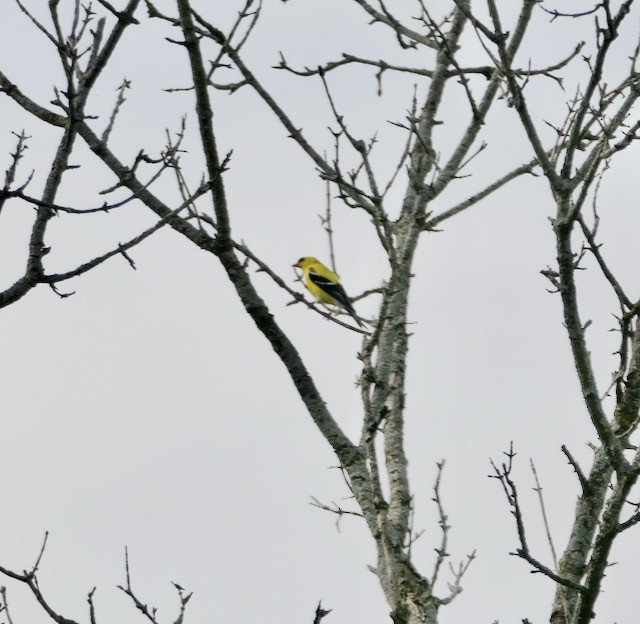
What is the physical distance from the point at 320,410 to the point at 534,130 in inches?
71.9

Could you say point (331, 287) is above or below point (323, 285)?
below

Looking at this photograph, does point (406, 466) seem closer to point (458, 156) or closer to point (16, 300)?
point (458, 156)

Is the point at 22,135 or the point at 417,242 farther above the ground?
the point at 417,242

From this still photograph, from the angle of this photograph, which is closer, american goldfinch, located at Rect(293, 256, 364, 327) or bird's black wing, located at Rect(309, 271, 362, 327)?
bird's black wing, located at Rect(309, 271, 362, 327)

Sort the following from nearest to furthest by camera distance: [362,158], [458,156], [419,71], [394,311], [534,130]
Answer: [534,130]
[362,158]
[394,311]
[458,156]
[419,71]

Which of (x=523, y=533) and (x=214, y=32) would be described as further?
(x=214, y=32)

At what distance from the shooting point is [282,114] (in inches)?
259

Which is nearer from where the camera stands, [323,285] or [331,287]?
[331,287]

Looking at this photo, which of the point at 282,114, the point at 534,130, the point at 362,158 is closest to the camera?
the point at 534,130

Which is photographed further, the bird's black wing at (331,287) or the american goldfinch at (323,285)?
the american goldfinch at (323,285)

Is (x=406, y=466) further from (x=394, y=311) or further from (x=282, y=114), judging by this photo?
(x=282, y=114)

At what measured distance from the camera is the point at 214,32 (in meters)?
6.63

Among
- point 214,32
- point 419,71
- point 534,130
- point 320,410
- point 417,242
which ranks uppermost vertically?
point 419,71

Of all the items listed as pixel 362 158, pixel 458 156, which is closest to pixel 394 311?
pixel 362 158
